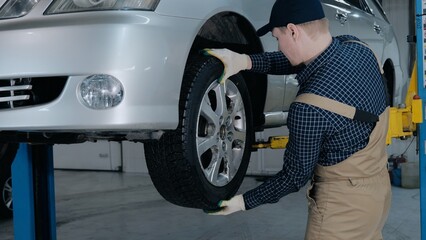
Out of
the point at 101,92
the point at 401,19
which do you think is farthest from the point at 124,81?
the point at 401,19

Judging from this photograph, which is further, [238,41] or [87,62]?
[238,41]

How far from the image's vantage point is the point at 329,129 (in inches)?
63.8

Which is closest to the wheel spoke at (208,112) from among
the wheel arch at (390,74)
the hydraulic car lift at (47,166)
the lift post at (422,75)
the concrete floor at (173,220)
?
the hydraulic car lift at (47,166)

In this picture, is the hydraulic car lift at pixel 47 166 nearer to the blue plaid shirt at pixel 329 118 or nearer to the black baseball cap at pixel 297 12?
the blue plaid shirt at pixel 329 118

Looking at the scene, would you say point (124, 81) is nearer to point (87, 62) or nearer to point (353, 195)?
point (87, 62)

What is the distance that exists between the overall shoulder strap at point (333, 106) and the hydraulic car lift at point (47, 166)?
0.72m

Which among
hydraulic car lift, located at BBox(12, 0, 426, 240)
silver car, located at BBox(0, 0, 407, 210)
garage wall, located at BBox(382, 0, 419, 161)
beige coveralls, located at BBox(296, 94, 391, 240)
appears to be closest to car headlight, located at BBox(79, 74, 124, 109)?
silver car, located at BBox(0, 0, 407, 210)

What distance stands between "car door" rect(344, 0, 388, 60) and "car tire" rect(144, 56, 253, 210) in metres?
1.44

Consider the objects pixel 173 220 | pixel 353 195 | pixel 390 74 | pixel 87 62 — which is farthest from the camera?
pixel 173 220

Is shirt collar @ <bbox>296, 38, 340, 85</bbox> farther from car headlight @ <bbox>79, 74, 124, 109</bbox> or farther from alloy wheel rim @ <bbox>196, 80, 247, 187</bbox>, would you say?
car headlight @ <bbox>79, 74, 124, 109</bbox>

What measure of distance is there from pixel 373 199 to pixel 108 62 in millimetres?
1052

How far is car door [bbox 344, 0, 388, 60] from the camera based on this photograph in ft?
10.6

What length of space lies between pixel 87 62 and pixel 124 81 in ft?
0.39

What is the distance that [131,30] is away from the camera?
1.49 meters
